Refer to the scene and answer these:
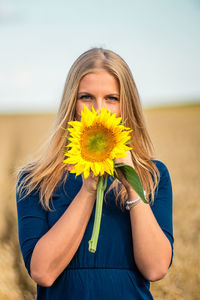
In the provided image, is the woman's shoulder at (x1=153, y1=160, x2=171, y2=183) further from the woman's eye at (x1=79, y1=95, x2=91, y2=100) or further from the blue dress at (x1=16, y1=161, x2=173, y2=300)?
the woman's eye at (x1=79, y1=95, x2=91, y2=100)

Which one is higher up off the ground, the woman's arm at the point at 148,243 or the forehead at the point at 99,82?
the forehead at the point at 99,82

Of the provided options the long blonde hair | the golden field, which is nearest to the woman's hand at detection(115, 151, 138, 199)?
the long blonde hair

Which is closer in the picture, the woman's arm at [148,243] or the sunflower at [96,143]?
the sunflower at [96,143]

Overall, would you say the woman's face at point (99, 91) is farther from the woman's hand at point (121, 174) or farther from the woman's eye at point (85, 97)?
the woman's hand at point (121, 174)

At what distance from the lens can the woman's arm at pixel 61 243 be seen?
1.98 metres

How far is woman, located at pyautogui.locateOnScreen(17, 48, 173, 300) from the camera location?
6.59 feet

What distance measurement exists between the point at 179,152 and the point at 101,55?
942 cm

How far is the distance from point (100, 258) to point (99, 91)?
0.88m

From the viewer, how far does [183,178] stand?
887 centimetres

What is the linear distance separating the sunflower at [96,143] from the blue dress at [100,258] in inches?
20.7

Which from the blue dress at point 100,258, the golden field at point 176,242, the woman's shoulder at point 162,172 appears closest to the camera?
the blue dress at point 100,258

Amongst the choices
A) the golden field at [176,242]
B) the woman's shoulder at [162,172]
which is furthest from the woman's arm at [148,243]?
the golden field at [176,242]

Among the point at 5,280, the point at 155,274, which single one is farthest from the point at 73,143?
the point at 5,280

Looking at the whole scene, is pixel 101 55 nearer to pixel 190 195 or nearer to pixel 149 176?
pixel 149 176
